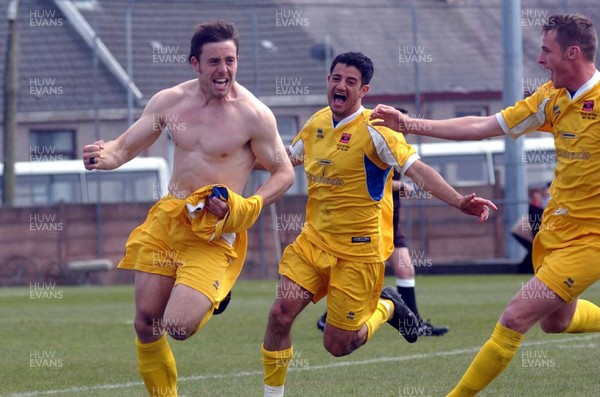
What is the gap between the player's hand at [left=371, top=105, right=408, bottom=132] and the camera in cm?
722

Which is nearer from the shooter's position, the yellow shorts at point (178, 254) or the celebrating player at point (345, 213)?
the yellow shorts at point (178, 254)

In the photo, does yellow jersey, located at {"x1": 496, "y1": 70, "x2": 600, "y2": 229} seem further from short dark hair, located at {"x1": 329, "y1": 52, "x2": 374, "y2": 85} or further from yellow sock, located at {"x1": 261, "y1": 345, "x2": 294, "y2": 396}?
yellow sock, located at {"x1": 261, "y1": 345, "x2": 294, "y2": 396}

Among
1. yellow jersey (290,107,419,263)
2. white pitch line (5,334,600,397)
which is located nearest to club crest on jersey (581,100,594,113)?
yellow jersey (290,107,419,263)

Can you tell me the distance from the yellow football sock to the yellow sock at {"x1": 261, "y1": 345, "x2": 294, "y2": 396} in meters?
1.84

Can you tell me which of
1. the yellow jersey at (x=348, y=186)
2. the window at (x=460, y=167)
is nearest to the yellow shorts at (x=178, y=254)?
the yellow jersey at (x=348, y=186)

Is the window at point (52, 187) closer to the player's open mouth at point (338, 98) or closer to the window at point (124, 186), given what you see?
the window at point (124, 186)

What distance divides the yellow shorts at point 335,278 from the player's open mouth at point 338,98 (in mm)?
948

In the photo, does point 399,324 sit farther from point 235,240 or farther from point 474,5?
point 474,5

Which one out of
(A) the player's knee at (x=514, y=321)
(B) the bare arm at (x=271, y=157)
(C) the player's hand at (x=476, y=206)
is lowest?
(A) the player's knee at (x=514, y=321)

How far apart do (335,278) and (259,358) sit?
2687 millimetres

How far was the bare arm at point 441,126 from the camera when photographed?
7.21 m

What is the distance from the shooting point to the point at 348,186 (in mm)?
8180

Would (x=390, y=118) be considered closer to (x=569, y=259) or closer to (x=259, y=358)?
(x=569, y=259)

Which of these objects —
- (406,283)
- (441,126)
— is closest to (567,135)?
(441,126)
